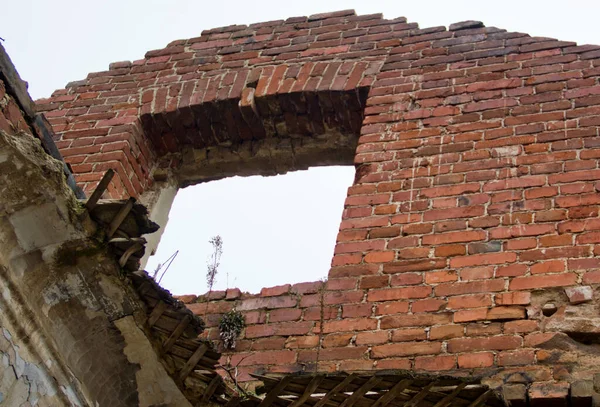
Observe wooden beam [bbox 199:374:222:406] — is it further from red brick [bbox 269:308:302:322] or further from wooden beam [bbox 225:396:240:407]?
red brick [bbox 269:308:302:322]

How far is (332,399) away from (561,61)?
309 cm

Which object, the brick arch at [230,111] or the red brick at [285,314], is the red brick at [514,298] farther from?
the brick arch at [230,111]

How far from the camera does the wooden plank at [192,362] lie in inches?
136

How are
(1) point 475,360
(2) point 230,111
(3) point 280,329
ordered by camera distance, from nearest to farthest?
(1) point 475,360 → (3) point 280,329 → (2) point 230,111

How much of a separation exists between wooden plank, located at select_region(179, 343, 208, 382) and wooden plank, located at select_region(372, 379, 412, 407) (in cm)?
72

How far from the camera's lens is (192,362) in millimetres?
3469

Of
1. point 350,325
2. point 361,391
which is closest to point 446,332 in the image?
point 350,325

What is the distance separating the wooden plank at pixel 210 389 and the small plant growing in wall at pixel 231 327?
806mm

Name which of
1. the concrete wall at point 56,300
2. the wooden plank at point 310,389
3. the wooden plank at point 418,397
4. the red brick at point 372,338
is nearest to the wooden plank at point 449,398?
the wooden plank at point 418,397

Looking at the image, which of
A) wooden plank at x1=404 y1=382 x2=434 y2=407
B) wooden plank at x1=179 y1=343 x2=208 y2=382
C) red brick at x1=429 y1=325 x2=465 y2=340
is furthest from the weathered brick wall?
wooden plank at x1=179 y1=343 x2=208 y2=382

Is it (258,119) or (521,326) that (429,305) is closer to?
(521,326)

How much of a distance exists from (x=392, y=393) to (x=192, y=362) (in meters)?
0.81

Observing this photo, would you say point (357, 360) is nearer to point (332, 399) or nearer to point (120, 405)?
point (332, 399)

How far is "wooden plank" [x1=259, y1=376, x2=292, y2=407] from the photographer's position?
332 centimetres
